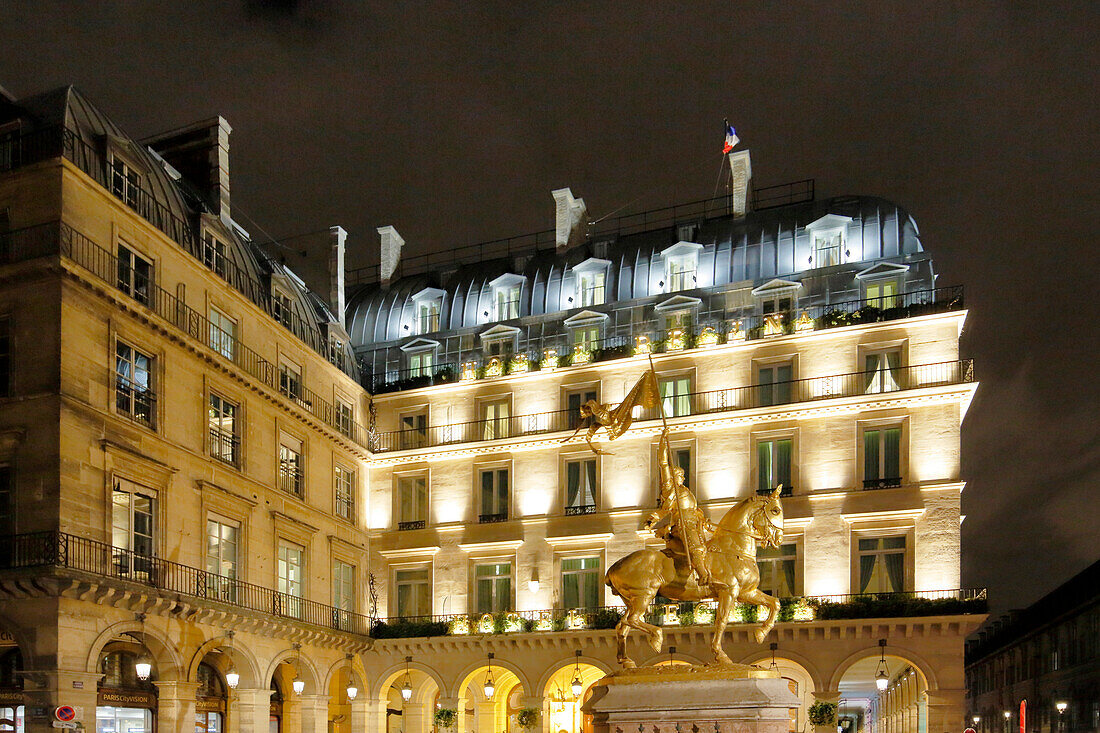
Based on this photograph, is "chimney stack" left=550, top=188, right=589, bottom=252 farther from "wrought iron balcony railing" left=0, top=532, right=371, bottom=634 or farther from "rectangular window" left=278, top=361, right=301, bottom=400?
"wrought iron balcony railing" left=0, top=532, right=371, bottom=634

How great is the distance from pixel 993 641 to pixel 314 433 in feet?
196

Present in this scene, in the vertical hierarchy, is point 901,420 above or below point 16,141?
below

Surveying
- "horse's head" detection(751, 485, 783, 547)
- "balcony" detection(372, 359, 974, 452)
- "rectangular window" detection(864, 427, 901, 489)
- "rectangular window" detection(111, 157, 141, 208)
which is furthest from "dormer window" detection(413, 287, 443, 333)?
"horse's head" detection(751, 485, 783, 547)

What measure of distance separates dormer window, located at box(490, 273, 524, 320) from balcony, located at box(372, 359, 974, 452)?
480cm

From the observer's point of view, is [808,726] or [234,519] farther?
[808,726]

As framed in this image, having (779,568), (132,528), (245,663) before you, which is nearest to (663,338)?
(779,568)

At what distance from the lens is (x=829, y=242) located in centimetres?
3997

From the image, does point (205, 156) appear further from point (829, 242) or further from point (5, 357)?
point (829, 242)

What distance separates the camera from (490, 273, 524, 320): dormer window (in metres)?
44.5

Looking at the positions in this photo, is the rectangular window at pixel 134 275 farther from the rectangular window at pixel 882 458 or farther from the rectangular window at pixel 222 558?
the rectangular window at pixel 882 458

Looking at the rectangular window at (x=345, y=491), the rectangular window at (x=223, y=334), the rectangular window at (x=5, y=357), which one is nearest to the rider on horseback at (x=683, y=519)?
the rectangular window at (x=5, y=357)

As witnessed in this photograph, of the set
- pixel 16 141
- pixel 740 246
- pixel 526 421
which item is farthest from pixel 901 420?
pixel 16 141

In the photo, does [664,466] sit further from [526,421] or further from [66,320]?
[526,421]

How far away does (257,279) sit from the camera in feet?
121
